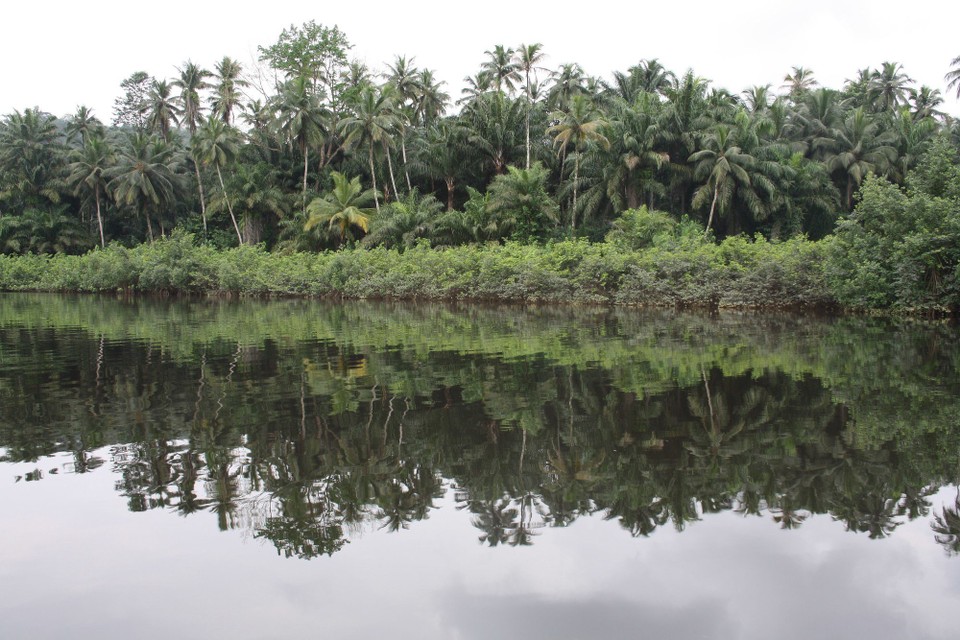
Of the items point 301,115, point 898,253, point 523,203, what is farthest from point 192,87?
point 898,253

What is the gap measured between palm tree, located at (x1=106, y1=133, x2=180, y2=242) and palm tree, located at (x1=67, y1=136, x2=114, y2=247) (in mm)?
622

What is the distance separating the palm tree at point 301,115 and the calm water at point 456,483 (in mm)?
35201

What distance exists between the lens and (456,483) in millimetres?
6145

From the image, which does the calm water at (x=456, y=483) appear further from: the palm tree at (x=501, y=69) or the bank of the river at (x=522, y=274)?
the palm tree at (x=501, y=69)

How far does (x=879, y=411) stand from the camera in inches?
324

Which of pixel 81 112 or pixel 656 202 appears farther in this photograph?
pixel 81 112

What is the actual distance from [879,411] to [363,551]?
19.9 ft

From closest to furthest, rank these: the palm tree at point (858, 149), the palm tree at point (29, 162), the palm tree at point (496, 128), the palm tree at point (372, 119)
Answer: the palm tree at point (372, 119)
the palm tree at point (496, 128)
the palm tree at point (858, 149)
the palm tree at point (29, 162)

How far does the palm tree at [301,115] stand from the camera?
45500 mm

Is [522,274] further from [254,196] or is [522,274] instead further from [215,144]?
[215,144]

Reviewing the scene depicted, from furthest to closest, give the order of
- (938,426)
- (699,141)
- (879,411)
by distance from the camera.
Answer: (699,141), (879,411), (938,426)

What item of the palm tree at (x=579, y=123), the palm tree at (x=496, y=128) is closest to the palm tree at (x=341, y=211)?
the palm tree at (x=496, y=128)

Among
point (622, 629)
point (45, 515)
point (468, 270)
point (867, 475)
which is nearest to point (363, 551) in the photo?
point (622, 629)

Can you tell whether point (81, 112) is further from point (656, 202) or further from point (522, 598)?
point (522, 598)
